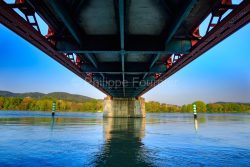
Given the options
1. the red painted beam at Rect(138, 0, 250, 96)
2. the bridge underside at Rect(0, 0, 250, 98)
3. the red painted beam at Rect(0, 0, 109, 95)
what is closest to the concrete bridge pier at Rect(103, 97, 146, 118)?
the bridge underside at Rect(0, 0, 250, 98)

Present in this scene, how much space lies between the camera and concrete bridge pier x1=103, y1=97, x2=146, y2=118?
211 feet

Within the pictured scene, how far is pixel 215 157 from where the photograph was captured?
11477mm

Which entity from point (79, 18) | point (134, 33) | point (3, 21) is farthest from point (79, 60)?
point (3, 21)

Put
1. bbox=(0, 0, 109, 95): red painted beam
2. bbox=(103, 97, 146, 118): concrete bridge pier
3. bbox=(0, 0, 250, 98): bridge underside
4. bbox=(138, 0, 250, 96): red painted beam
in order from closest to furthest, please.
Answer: bbox=(138, 0, 250, 96): red painted beam, bbox=(0, 0, 109, 95): red painted beam, bbox=(0, 0, 250, 98): bridge underside, bbox=(103, 97, 146, 118): concrete bridge pier

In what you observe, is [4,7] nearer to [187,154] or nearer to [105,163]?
[105,163]

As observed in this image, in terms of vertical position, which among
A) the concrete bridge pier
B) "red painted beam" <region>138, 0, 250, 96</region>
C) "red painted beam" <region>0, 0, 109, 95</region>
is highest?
"red painted beam" <region>0, 0, 109, 95</region>

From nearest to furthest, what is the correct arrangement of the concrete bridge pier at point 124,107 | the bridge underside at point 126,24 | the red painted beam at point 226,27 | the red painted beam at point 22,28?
1. the red painted beam at point 226,27
2. the red painted beam at point 22,28
3. the bridge underside at point 126,24
4. the concrete bridge pier at point 124,107

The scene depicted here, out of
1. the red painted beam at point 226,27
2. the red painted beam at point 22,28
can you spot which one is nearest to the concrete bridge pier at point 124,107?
the red painted beam at point 22,28

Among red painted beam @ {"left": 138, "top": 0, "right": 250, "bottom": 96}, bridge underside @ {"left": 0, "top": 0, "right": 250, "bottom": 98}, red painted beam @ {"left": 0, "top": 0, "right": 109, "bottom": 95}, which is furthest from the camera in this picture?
bridge underside @ {"left": 0, "top": 0, "right": 250, "bottom": 98}

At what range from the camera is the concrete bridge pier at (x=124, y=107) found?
211 ft

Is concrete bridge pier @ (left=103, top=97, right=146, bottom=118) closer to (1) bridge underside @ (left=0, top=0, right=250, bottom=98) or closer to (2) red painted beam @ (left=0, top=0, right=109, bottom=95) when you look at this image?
(1) bridge underside @ (left=0, top=0, right=250, bottom=98)

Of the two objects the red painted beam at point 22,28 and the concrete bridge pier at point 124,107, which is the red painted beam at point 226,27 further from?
the concrete bridge pier at point 124,107

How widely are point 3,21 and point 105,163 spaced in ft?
22.0

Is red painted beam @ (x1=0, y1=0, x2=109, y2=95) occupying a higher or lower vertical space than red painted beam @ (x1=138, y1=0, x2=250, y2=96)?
higher
